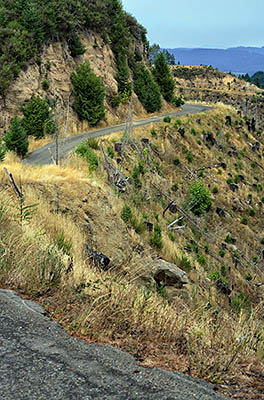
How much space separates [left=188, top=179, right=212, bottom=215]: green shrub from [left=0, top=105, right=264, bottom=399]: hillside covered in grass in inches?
3.3

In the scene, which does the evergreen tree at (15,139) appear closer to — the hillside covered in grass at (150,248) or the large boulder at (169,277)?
the hillside covered in grass at (150,248)

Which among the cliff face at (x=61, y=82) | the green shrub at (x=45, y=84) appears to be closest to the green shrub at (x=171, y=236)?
the cliff face at (x=61, y=82)

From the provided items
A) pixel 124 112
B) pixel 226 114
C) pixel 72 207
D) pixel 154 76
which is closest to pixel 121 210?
pixel 72 207

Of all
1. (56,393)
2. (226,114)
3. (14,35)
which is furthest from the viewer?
(226,114)

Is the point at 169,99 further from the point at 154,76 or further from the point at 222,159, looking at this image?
the point at 222,159

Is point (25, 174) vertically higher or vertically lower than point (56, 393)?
higher

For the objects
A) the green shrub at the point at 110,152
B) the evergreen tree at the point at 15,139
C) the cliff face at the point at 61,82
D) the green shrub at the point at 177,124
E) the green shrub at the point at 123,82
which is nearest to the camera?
the evergreen tree at the point at 15,139

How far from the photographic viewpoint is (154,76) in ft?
128

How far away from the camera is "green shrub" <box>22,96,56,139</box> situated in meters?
21.2

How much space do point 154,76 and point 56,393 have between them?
129ft

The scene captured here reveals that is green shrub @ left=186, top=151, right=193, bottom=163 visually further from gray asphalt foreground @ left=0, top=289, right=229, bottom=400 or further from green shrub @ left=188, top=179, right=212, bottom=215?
gray asphalt foreground @ left=0, top=289, right=229, bottom=400

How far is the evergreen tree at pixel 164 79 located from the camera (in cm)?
3803

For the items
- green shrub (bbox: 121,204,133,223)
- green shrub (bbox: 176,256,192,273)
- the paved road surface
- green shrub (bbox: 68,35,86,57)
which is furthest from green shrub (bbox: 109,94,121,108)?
the paved road surface

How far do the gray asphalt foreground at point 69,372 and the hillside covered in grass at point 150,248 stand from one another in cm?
30
